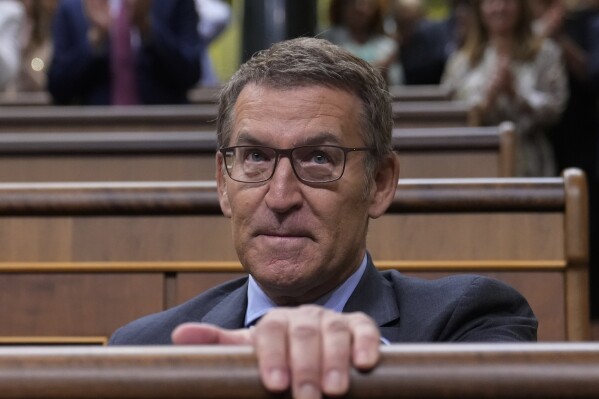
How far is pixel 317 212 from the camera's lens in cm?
181

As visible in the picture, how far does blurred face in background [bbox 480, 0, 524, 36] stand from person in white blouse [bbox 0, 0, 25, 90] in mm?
2414

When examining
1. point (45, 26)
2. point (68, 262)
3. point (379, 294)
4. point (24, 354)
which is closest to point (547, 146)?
point (45, 26)

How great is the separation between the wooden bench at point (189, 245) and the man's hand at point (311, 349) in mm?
1472

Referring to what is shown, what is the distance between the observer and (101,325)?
8.39 ft

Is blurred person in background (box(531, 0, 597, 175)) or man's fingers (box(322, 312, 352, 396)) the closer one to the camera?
man's fingers (box(322, 312, 352, 396))

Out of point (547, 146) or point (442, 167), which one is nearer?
point (442, 167)

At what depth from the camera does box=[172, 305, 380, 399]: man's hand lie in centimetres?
101

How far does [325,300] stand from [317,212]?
15 centimetres

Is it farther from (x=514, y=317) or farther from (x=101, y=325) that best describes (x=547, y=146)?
(x=514, y=317)

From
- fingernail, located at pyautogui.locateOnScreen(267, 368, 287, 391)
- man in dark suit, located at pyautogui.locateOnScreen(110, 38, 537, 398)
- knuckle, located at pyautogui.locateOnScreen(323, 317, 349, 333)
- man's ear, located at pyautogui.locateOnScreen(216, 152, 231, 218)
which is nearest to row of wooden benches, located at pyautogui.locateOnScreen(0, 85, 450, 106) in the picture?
man's ear, located at pyautogui.locateOnScreen(216, 152, 231, 218)

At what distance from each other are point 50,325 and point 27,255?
0.56 ft

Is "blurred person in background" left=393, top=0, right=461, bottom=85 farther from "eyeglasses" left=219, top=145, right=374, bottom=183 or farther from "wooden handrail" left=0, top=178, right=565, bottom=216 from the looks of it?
"eyeglasses" left=219, top=145, right=374, bottom=183

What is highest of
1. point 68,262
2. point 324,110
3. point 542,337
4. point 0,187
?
point 324,110

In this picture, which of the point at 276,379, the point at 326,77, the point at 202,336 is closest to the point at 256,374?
the point at 276,379
